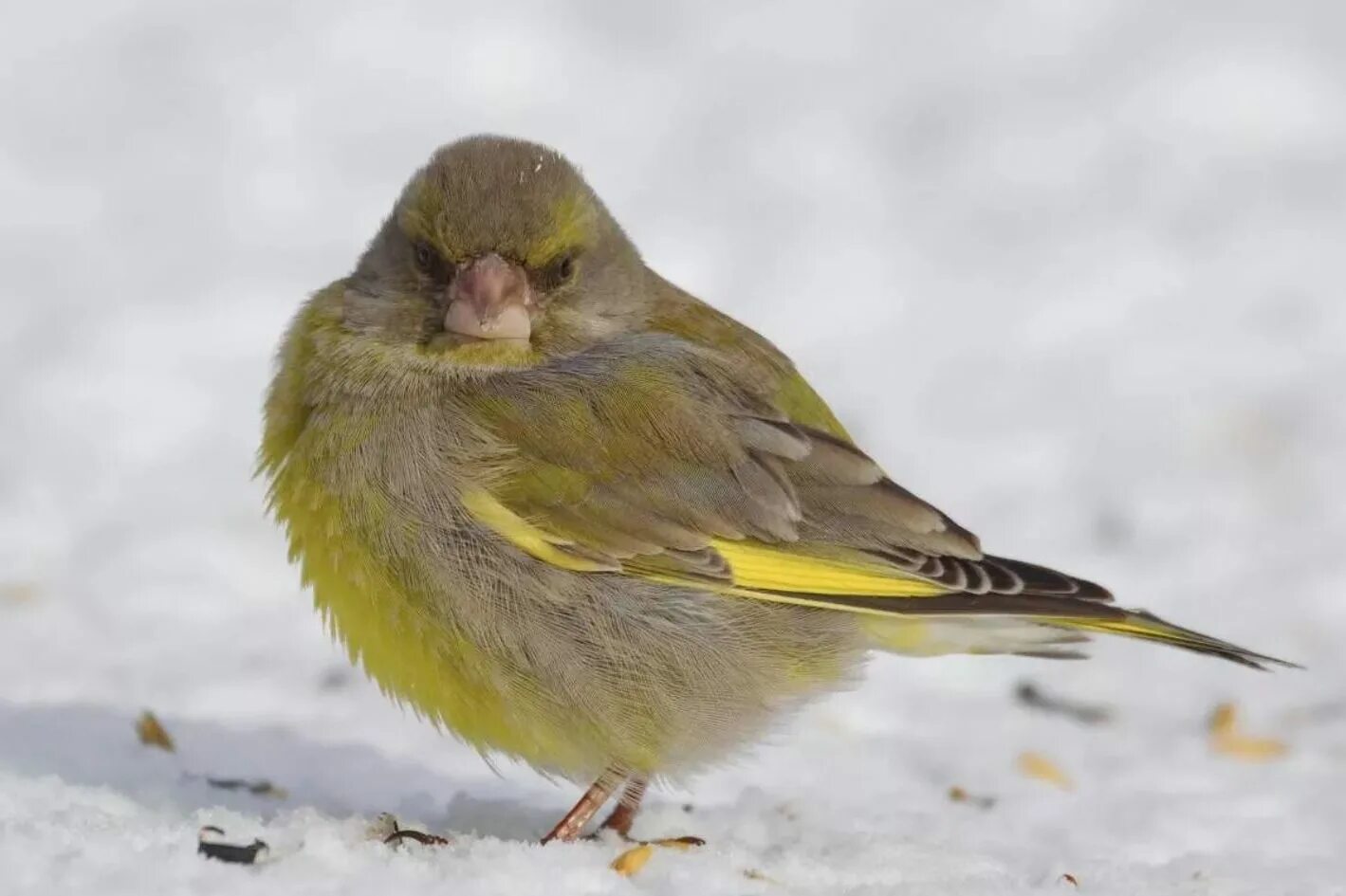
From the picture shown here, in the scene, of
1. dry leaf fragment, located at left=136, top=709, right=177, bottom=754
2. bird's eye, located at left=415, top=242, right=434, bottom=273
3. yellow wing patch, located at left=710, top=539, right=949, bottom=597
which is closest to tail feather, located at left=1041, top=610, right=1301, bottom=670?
yellow wing patch, located at left=710, top=539, right=949, bottom=597

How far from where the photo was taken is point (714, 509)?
455 centimetres

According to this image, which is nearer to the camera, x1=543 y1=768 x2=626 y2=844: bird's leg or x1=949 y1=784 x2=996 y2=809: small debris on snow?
x1=543 y1=768 x2=626 y2=844: bird's leg

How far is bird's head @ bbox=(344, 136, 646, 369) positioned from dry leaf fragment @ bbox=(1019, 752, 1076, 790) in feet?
6.43

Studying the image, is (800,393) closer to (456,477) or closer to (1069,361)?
(456,477)

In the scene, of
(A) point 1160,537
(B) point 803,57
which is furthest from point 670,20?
(A) point 1160,537

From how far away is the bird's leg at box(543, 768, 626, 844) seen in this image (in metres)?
4.56

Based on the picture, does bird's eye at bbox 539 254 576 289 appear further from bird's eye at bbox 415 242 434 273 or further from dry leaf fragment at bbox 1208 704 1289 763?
dry leaf fragment at bbox 1208 704 1289 763

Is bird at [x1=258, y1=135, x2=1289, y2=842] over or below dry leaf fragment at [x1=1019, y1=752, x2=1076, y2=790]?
below

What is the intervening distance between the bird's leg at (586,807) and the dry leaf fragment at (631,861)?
270mm

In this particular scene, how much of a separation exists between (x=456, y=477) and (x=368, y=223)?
17.2 feet

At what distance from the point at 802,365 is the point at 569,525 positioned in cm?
442

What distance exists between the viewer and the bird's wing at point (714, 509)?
14.6 ft

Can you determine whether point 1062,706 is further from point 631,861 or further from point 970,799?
point 631,861

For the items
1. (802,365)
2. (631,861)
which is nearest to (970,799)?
(631,861)
